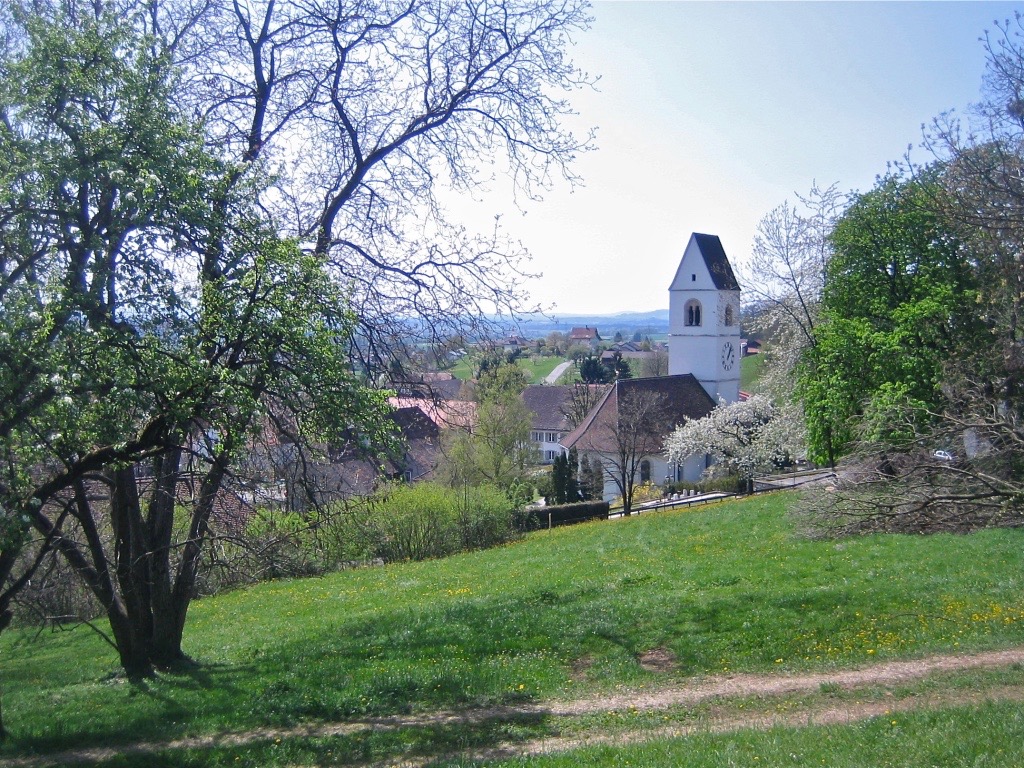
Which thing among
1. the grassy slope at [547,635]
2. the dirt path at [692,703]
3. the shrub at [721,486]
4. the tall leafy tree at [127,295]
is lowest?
the dirt path at [692,703]

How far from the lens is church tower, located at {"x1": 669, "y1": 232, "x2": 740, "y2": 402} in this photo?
6228cm

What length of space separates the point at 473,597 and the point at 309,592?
634 cm

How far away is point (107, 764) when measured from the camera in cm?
780

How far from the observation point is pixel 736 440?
46.8m

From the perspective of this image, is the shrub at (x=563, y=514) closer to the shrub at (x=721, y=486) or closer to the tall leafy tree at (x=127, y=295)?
the shrub at (x=721, y=486)

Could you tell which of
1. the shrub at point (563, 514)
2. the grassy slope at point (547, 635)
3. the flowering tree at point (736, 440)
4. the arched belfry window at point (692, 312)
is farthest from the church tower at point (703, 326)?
the grassy slope at point (547, 635)

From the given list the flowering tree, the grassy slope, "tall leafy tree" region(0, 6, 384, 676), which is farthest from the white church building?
"tall leafy tree" region(0, 6, 384, 676)

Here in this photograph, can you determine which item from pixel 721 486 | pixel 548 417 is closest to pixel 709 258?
pixel 548 417

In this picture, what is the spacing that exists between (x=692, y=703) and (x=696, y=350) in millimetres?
55963

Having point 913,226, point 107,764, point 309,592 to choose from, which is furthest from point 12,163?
point 913,226

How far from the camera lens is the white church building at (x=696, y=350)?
55781 mm

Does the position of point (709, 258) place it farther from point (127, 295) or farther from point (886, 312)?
point (127, 295)

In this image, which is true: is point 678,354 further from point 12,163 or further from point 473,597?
point 12,163

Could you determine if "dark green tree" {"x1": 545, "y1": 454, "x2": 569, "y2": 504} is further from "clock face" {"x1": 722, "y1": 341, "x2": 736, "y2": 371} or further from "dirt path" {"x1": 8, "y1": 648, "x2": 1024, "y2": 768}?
"dirt path" {"x1": 8, "y1": 648, "x2": 1024, "y2": 768}
